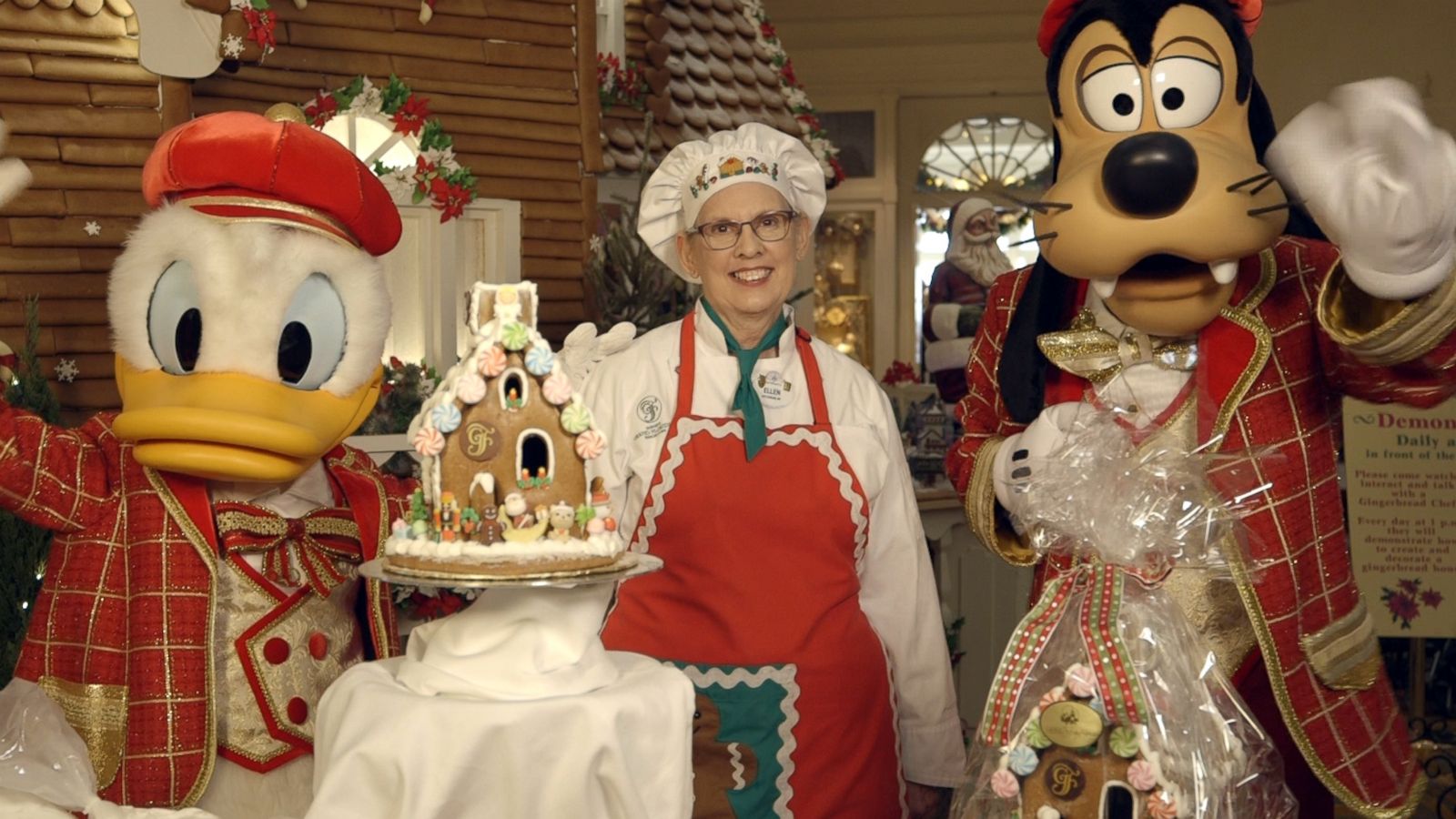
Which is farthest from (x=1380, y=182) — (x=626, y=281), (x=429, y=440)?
(x=626, y=281)

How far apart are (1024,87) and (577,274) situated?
671 cm

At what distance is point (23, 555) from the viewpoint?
12.0 feet

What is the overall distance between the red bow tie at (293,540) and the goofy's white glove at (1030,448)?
1.16m

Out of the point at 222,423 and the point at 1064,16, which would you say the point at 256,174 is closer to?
the point at 222,423

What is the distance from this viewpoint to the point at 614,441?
10.6ft

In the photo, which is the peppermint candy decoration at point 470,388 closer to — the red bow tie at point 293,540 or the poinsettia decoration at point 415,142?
the red bow tie at point 293,540

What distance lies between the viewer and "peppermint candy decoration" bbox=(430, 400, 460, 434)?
2.19m

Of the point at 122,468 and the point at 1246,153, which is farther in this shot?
the point at 122,468

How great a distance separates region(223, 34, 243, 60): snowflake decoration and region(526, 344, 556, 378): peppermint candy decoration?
1918mm

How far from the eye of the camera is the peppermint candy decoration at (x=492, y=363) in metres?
2.21

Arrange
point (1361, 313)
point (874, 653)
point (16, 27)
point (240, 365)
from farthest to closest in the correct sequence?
point (16, 27)
point (874, 653)
point (240, 365)
point (1361, 313)

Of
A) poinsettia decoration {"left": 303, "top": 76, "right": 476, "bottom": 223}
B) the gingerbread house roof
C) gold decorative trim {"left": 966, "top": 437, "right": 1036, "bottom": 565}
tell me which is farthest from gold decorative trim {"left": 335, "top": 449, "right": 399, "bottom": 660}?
the gingerbread house roof

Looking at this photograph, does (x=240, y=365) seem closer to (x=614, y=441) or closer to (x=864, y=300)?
(x=614, y=441)

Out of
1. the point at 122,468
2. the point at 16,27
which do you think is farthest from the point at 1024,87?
the point at 122,468
